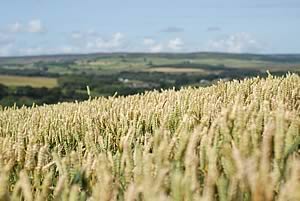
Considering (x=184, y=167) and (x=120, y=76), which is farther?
(x=120, y=76)

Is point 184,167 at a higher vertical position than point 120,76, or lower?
higher

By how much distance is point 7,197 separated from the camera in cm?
104

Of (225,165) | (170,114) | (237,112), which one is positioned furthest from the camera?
(170,114)

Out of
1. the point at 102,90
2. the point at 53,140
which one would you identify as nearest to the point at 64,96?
the point at 102,90

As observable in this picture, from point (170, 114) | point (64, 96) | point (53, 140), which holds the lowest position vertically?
point (64, 96)

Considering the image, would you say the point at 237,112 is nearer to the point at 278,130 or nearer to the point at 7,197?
the point at 278,130

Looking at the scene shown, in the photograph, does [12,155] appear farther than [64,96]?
No

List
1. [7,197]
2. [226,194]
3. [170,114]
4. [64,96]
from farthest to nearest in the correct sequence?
1. [64,96]
2. [170,114]
3. [226,194]
4. [7,197]

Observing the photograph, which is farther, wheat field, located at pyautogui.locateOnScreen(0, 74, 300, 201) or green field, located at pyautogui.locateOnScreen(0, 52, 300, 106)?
green field, located at pyautogui.locateOnScreen(0, 52, 300, 106)

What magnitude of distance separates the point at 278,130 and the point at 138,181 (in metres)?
0.40

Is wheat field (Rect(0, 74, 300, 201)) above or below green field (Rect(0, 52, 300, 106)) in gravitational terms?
above

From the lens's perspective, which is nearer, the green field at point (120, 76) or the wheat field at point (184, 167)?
the wheat field at point (184, 167)

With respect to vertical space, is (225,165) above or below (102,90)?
above

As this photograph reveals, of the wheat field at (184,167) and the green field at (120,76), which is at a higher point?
the wheat field at (184,167)
